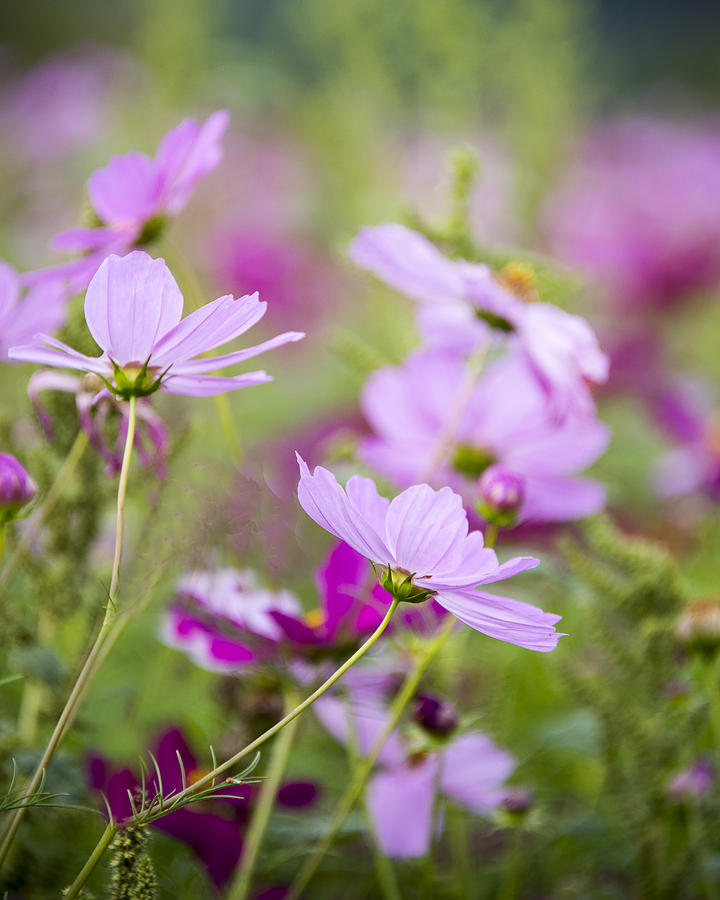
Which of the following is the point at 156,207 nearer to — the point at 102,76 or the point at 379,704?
the point at 379,704

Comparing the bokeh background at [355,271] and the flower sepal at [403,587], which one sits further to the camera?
the bokeh background at [355,271]

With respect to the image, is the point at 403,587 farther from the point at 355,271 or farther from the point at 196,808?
the point at 355,271

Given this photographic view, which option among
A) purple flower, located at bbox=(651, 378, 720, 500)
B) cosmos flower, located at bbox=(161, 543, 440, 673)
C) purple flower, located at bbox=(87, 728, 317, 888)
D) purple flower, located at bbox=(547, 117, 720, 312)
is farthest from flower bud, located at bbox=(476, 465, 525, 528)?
purple flower, located at bbox=(547, 117, 720, 312)

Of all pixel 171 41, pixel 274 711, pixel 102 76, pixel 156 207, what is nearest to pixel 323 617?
pixel 274 711

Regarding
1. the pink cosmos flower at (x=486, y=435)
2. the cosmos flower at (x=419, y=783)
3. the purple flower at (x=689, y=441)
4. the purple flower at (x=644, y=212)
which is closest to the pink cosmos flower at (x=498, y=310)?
the pink cosmos flower at (x=486, y=435)

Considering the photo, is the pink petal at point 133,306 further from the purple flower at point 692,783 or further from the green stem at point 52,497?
the purple flower at point 692,783

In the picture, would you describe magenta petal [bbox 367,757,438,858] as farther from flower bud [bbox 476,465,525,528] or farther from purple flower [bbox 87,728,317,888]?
flower bud [bbox 476,465,525,528]
